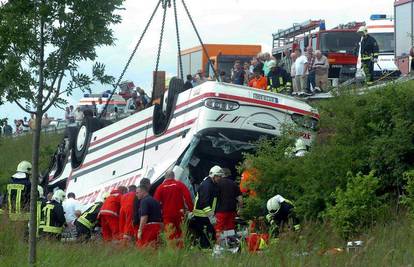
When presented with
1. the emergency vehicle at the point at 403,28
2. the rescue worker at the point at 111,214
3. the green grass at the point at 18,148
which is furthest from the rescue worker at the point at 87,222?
the green grass at the point at 18,148

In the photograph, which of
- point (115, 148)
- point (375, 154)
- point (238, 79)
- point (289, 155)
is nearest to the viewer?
point (375, 154)

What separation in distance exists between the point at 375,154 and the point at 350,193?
45.8 inches

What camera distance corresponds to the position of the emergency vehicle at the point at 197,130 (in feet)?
56.0

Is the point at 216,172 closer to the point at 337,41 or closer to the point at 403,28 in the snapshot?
the point at 403,28

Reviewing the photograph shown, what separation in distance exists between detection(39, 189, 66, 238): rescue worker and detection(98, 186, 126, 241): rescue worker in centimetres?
72

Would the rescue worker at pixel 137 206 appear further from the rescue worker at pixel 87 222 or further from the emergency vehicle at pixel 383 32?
the emergency vehicle at pixel 383 32

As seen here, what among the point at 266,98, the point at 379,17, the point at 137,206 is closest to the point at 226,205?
the point at 137,206

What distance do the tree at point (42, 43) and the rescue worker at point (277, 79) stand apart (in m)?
11.5

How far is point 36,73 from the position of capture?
38.1ft

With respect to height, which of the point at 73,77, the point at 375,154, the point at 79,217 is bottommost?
the point at 79,217

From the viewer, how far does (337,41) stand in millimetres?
33312

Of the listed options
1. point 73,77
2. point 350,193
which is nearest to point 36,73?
point 73,77

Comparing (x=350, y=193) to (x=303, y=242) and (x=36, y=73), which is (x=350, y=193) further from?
(x=36, y=73)

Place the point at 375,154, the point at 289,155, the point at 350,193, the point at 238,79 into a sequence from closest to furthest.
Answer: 1. the point at 350,193
2. the point at 375,154
3. the point at 289,155
4. the point at 238,79
